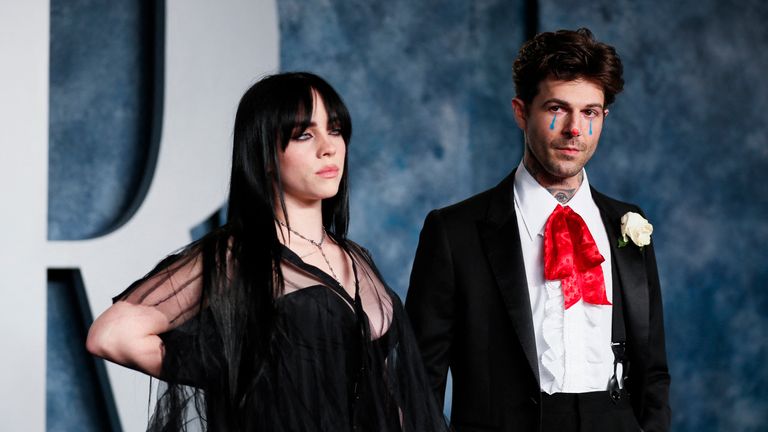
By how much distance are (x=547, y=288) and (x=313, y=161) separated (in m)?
0.67

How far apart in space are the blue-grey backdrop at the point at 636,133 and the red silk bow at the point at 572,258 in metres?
1.41

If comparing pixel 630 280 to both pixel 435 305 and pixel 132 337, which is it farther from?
pixel 132 337

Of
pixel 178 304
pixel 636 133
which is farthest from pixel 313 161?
pixel 636 133

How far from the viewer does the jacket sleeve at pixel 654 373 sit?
240 centimetres

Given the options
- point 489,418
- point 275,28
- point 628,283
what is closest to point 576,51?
point 628,283

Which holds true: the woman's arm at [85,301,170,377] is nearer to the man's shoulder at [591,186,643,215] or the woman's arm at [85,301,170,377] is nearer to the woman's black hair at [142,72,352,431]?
the woman's black hair at [142,72,352,431]

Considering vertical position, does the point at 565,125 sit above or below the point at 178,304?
above

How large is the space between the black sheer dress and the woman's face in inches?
4.6

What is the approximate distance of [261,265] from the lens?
186 centimetres

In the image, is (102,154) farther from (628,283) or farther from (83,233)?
(628,283)

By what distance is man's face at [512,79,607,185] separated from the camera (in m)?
2.29

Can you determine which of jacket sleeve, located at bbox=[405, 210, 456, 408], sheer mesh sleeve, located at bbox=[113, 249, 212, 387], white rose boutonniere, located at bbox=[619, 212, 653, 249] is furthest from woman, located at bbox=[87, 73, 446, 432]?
white rose boutonniere, located at bbox=[619, 212, 653, 249]

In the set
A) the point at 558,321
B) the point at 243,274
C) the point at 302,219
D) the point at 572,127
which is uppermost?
the point at 572,127

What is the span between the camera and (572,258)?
2.28m
